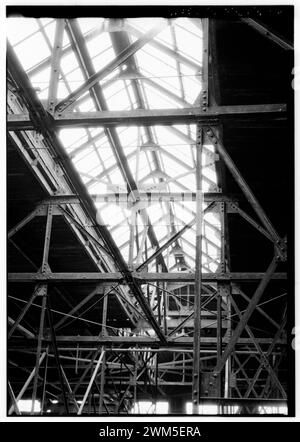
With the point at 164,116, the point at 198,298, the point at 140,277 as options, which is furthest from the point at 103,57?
the point at 198,298

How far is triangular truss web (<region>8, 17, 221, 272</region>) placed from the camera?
28.7 feet

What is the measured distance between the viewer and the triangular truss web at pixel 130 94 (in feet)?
28.7

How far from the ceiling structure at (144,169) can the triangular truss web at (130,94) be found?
4 centimetres

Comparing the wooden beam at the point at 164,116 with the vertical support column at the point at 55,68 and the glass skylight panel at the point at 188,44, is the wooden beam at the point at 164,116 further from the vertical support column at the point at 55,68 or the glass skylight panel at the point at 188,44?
the glass skylight panel at the point at 188,44

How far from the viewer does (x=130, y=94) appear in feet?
48.2

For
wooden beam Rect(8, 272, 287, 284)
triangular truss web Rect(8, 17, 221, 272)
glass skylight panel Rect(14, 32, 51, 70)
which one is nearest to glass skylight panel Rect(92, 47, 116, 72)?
triangular truss web Rect(8, 17, 221, 272)

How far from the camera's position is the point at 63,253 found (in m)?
13.7

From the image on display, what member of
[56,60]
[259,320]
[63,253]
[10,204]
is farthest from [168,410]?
[56,60]

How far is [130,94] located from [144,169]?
4.38 m

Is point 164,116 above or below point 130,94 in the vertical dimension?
below

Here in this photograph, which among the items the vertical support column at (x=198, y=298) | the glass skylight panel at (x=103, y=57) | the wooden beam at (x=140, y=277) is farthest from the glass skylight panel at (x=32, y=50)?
the vertical support column at (x=198, y=298)

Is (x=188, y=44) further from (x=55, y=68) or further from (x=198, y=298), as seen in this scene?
(x=198, y=298)

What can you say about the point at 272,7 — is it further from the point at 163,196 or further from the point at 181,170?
the point at 181,170

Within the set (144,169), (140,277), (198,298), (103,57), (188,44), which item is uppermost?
(144,169)
